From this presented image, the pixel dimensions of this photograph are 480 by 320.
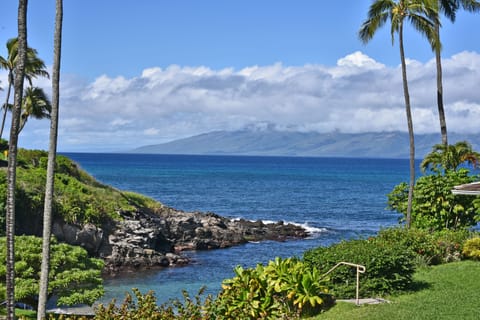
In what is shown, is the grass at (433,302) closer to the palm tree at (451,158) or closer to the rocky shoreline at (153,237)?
the palm tree at (451,158)

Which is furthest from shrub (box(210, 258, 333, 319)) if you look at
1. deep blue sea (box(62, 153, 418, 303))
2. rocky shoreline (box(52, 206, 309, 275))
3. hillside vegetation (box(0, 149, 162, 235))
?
rocky shoreline (box(52, 206, 309, 275))

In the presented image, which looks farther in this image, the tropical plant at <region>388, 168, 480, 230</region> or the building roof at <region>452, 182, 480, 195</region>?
the tropical plant at <region>388, 168, 480, 230</region>

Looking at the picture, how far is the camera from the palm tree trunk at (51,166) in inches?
600

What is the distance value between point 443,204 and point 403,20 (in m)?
8.95

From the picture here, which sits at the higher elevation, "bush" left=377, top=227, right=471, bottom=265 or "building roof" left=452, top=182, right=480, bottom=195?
"building roof" left=452, top=182, right=480, bottom=195

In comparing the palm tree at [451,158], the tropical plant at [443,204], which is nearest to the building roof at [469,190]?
the tropical plant at [443,204]

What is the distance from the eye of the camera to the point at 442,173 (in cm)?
3231

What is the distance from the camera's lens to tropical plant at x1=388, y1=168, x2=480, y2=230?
30047 mm

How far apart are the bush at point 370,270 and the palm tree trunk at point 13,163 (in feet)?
29.7

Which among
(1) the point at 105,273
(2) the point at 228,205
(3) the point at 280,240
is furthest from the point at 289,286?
(2) the point at 228,205

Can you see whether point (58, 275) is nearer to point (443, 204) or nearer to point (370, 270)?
point (370, 270)

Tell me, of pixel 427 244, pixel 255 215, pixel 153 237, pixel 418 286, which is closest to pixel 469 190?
pixel 427 244

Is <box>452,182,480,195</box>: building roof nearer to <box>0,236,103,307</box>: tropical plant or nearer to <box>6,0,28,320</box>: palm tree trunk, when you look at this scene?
<box>0,236,103,307</box>: tropical plant

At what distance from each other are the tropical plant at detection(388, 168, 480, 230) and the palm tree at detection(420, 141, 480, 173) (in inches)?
34.3
